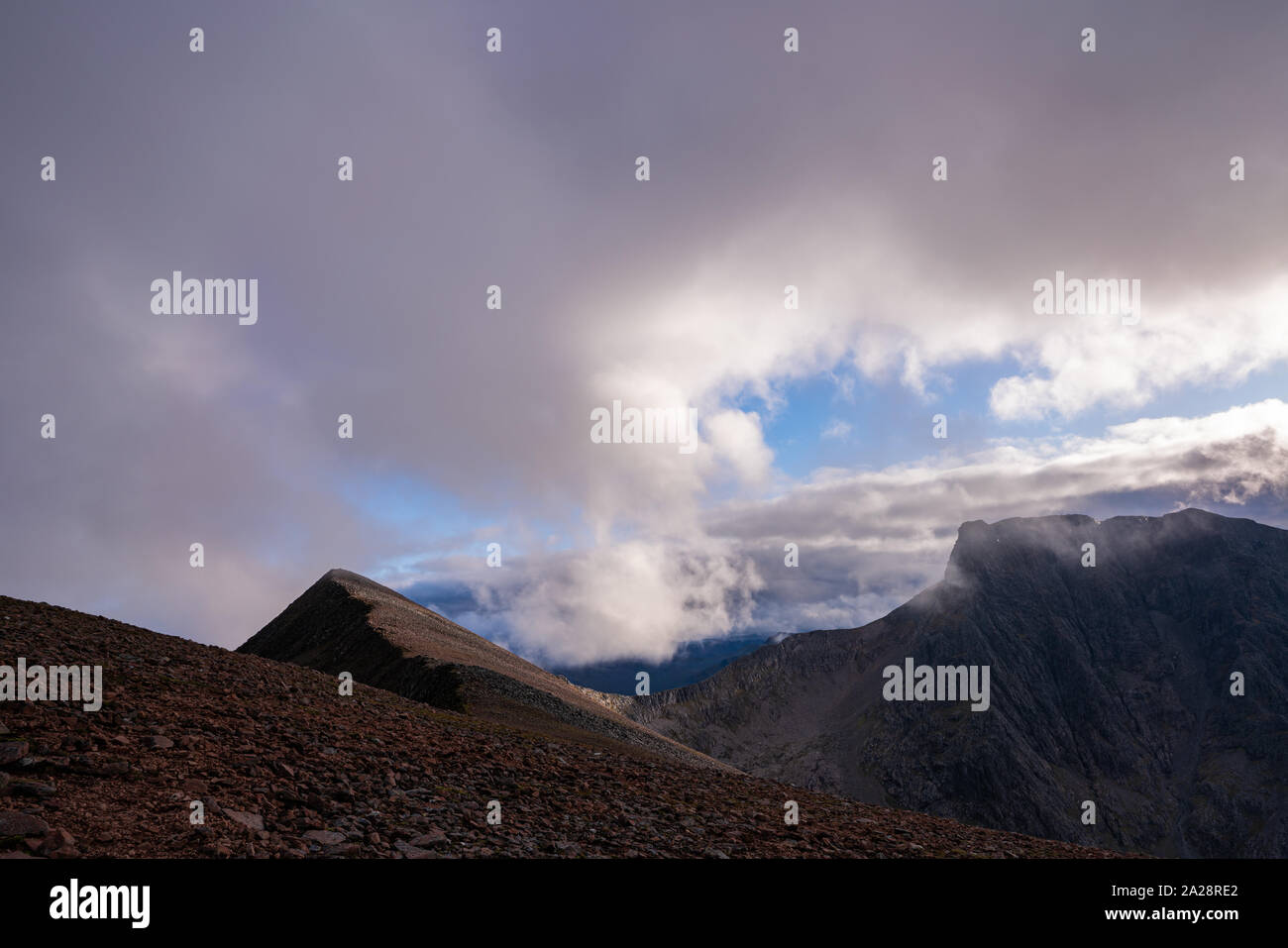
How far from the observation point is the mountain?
1529 cm

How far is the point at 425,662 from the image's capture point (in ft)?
207

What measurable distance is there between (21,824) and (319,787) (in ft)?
20.9

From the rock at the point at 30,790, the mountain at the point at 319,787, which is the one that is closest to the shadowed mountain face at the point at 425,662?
the mountain at the point at 319,787

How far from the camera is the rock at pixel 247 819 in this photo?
51.3ft

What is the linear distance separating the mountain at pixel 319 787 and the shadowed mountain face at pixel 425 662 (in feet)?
51.1

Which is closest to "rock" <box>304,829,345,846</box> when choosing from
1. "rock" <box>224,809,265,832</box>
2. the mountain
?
the mountain

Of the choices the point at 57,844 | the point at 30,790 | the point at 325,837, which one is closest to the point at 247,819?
the point at 325,837

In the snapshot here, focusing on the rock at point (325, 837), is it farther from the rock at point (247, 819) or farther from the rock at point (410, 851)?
the rock at point (410, 851)

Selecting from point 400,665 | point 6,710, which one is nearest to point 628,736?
point 400,665
